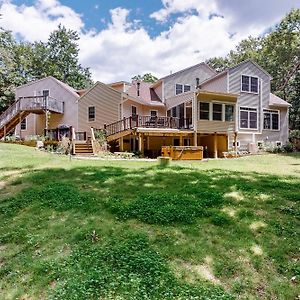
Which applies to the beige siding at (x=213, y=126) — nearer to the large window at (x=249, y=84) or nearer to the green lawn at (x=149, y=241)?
the large window at (x=249, y=84)

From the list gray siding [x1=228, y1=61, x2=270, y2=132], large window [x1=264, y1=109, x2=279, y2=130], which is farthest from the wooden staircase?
large window [x1=264, y1=109, x2=279, y2=130]

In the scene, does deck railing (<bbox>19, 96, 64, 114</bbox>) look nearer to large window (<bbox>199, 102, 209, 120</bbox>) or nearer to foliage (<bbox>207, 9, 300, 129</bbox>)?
large window (<bbox>199, 102, 209, 120</bbox>)

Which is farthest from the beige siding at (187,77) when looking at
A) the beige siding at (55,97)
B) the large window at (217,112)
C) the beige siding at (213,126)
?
the beige siding at (55,97)

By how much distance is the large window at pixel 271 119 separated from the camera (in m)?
25.5

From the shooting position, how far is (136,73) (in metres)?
53.3

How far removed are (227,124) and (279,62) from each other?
1552 centimetres

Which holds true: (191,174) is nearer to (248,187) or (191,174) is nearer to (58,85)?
(248,187)

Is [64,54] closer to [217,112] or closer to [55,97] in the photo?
[55,97]

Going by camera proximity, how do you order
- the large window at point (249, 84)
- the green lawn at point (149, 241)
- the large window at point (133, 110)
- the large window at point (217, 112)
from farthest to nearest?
the large window at point (249, 84), the large window at point (133, 110), the large window at point (217, 112), the green lawn at point (149, 241)

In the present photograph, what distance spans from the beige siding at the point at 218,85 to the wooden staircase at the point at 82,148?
11.7 metres

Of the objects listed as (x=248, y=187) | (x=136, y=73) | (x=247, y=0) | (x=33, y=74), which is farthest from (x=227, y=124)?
(x=136, y=73)

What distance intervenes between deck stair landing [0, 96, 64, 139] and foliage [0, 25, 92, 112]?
13.0 meters

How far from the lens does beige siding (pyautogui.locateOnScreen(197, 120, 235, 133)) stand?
70.2 ft

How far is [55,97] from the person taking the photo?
26344 millimetres
